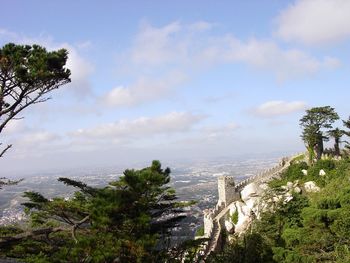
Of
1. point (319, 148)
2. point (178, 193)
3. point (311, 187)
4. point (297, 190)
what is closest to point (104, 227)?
point (297, 190)

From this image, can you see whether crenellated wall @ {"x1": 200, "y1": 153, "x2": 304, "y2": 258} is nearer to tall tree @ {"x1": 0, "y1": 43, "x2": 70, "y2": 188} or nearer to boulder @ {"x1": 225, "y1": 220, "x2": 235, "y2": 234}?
boulder @ {"x1": 225, "y1": 220, "x2": 235, "y2": 234}

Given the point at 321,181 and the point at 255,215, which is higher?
the point at 321,181

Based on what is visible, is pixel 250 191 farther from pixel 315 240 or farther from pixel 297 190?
pixel 315 240

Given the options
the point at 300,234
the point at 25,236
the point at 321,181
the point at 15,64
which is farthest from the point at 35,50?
the point at 321,181

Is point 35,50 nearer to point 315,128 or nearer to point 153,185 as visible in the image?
point 153,185

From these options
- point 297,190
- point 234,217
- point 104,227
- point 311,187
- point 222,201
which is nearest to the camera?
point 104,227
